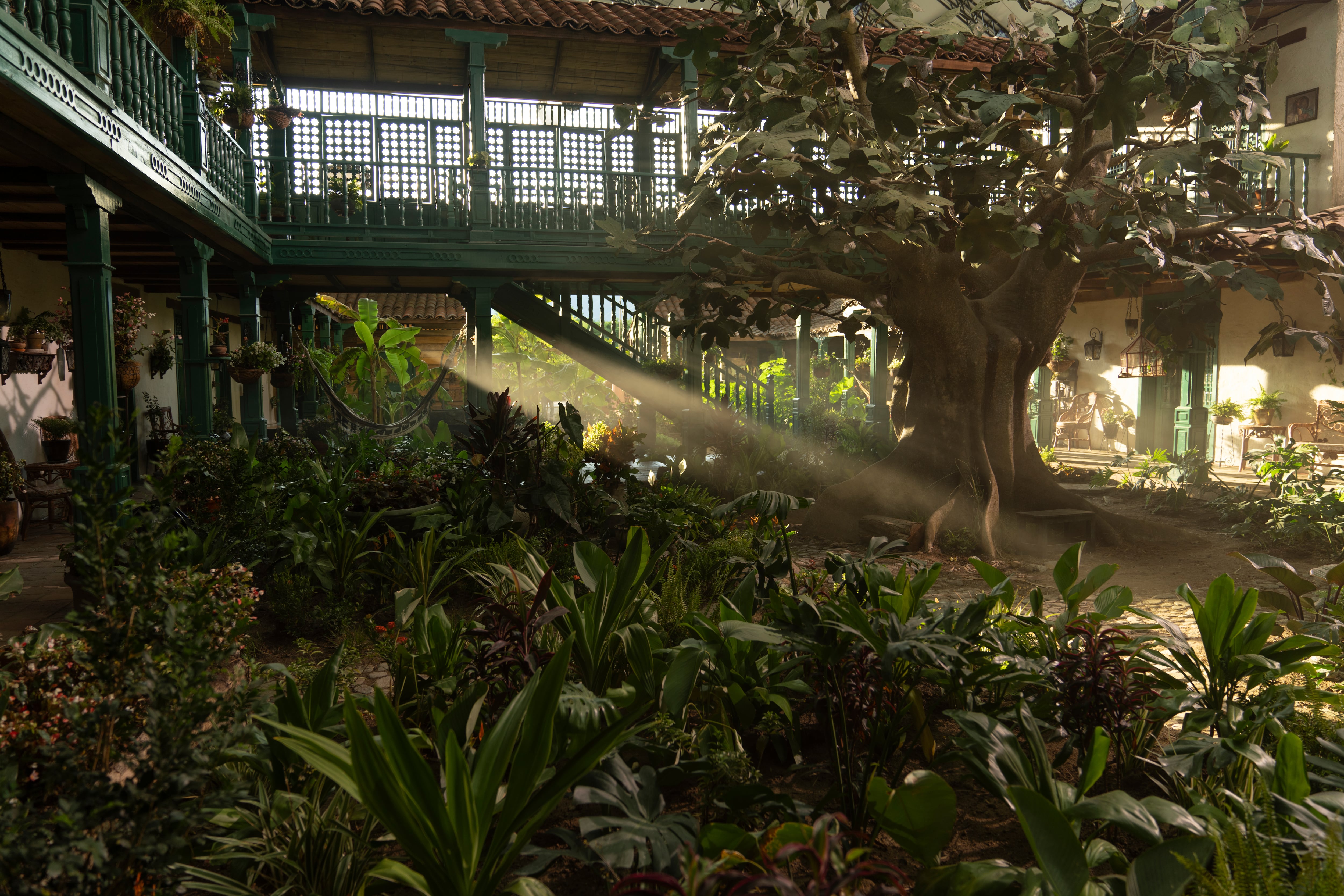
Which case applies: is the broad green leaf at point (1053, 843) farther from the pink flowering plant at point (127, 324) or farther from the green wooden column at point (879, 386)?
the green wooden column at point (879, 386)

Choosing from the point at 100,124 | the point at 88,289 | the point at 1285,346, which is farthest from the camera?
the point at 1285,346

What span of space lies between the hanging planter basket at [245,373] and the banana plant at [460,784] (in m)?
7.63

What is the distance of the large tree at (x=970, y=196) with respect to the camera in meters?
5.12

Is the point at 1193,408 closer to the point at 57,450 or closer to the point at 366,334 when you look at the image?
the point at 366,334

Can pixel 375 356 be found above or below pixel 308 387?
above

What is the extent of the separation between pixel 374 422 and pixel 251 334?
1760 mm

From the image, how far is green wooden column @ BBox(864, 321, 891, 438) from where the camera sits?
12336 mm

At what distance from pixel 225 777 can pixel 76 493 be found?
3.01ft

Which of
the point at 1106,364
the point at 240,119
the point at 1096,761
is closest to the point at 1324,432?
the point at 1106,364

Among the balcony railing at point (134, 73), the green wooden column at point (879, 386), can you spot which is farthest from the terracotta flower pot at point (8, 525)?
the green wooden column at point (879, 386)

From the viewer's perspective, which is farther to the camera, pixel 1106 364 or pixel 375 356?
pixel 1106 364

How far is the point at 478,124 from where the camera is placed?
931cm

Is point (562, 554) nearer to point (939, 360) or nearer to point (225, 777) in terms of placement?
point (225, 777)

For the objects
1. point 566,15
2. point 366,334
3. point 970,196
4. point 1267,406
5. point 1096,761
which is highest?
point 566,15
